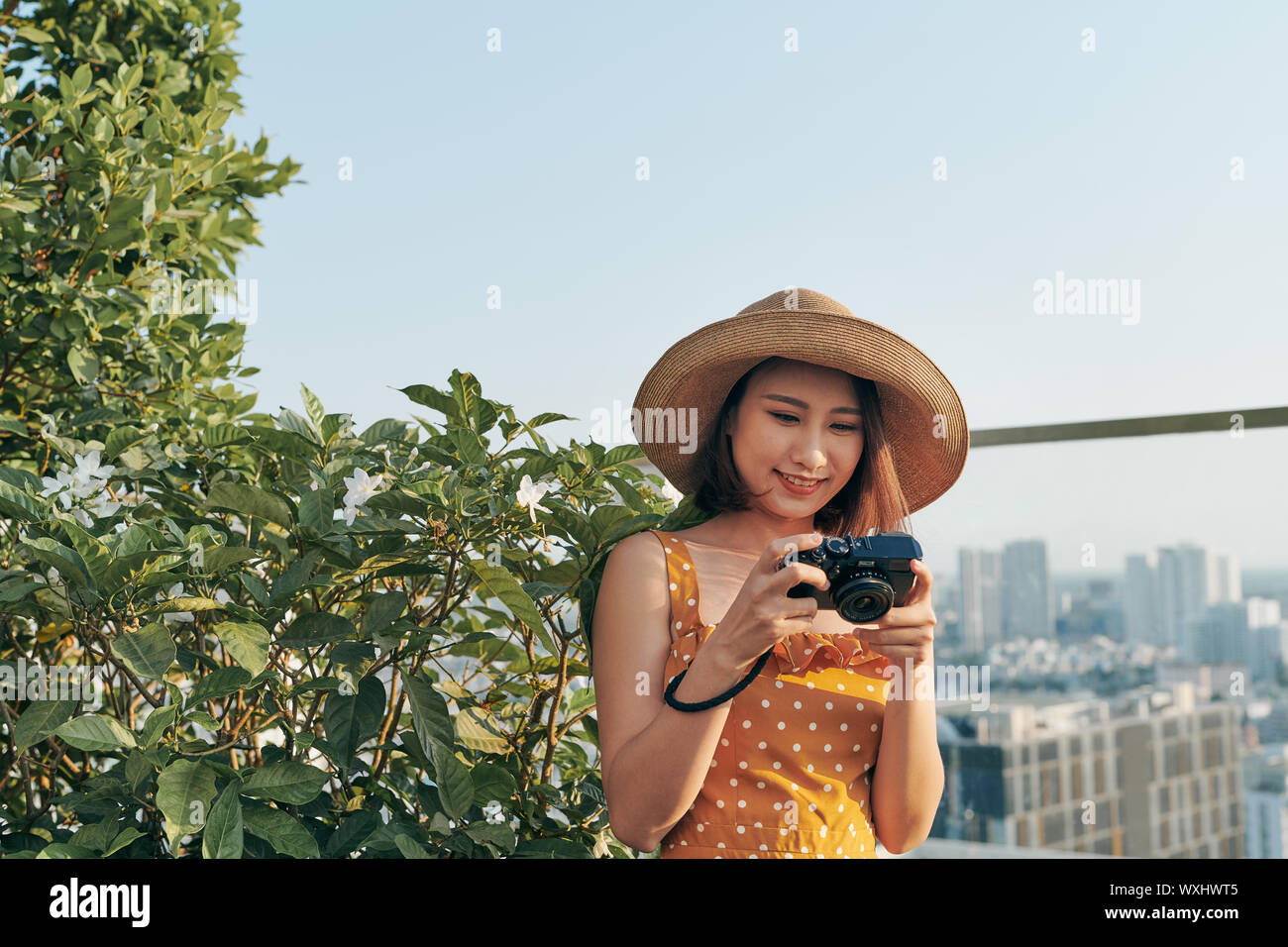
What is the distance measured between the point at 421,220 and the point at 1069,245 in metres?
3.59

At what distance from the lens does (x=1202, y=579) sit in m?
5.19

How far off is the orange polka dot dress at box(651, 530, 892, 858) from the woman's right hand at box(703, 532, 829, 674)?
0.17 meters

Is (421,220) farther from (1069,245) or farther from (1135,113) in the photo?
(1135,113)

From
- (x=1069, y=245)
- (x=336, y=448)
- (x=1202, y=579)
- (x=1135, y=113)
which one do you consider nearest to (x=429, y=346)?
(x=336, y=448)

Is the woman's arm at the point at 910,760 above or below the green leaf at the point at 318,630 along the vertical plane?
below

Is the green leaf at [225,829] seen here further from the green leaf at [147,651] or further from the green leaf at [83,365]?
the green leaf at [83,365]

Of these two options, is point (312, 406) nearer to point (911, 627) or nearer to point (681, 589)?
point (681, 589)

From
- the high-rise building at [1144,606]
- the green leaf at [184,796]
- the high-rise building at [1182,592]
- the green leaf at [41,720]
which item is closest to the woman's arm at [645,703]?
the green leaf at [184,796]

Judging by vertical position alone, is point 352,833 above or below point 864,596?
below

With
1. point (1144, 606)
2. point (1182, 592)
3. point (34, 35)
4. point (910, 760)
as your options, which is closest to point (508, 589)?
point (910, 760)

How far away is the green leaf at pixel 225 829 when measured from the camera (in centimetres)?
100

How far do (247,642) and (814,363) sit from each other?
81 cm

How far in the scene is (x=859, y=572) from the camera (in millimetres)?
1026

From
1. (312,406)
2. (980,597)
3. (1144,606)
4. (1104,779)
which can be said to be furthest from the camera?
(980,597)
